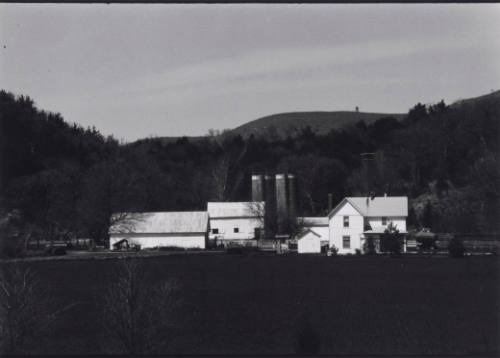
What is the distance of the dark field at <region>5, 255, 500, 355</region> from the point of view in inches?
680

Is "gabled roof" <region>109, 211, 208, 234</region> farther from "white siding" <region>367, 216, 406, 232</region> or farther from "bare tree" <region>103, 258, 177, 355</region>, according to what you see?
"bare tree" <region>103, 258, 177, 355</region>

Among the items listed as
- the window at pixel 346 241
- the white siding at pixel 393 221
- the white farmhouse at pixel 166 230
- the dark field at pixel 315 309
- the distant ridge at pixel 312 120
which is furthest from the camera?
the distant ridge at pixel 312 120

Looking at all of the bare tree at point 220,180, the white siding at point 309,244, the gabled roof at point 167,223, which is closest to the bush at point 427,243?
the white siding at point 309,244

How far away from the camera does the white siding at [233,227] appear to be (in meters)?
81.4

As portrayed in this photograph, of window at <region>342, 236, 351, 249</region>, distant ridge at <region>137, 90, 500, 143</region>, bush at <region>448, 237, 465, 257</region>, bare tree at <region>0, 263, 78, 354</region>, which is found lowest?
bare tree at <region>0, 263, 78, 354</region>

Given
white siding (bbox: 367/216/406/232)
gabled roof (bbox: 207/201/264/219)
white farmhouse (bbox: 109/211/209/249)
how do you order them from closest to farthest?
white siding (bbox: 367/216/406/232) → white farmhouse (bbox: 109/211/209/249) → gabled roof (bbox: 207/201/264/219)

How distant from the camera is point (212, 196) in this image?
94.5 m

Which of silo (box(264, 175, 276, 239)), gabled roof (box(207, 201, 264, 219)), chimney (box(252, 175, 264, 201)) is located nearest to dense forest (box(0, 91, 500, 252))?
silo (box(264, 175, 276, 239))

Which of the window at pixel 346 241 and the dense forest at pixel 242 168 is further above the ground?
the dense forest at pixel 242 168

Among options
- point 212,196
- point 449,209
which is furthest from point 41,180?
point 449,209

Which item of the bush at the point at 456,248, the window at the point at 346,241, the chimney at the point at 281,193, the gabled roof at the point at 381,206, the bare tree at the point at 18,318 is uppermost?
the chimney at the point at 281,193

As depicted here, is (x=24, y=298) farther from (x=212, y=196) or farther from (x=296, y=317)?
(x=212, y=196)

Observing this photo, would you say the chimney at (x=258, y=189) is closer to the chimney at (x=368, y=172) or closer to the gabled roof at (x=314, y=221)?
the gabled roof at (x=314, y=221)

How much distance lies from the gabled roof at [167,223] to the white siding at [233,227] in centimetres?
790
